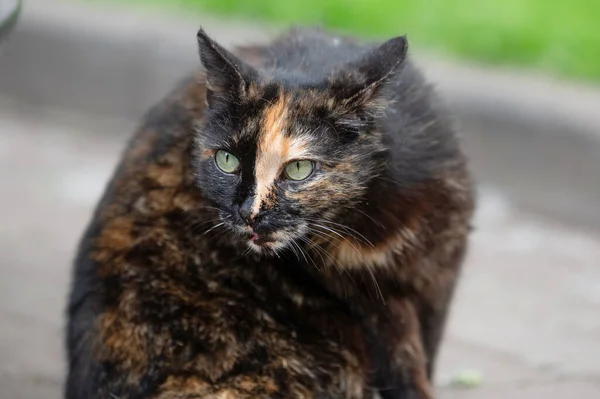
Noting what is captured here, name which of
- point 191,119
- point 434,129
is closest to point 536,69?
point 434,129

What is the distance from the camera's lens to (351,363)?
269 centimetres

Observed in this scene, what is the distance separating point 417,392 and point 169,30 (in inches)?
126

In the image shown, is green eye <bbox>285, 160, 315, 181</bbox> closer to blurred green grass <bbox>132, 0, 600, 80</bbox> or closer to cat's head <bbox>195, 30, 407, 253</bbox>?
cat's head <bbox>195, 30, 407, 253</bbox>

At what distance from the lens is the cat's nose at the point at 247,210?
2.35 m

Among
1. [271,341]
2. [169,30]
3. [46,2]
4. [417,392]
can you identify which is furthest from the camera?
[46,2]

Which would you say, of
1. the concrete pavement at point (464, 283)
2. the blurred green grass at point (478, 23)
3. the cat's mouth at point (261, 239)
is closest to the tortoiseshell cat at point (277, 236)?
the cat's mouth at point (261, 239)

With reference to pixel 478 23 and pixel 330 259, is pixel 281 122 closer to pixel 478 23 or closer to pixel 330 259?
pixel 330 259

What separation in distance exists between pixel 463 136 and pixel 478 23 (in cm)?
178

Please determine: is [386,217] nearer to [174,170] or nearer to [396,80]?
[396,80]

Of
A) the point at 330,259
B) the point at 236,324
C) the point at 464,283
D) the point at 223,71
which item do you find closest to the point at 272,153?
the point at 223,71

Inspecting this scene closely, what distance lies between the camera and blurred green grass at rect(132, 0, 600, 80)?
5133 millimetres

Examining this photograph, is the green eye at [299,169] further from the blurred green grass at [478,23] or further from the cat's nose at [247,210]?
the blurred green grass at [478,23]

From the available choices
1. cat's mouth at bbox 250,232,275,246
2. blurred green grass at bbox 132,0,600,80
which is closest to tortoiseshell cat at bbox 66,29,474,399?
cat's mouth at bbox 250,232,275,246

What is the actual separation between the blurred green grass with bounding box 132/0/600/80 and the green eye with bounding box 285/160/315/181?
285 centimetres
